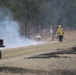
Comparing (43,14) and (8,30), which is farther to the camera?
(43,14)

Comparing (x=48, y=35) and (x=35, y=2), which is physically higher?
(x=35, y=2)

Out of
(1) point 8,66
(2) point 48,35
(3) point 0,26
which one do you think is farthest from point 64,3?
(1) point 8,66

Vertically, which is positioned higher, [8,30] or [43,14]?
[43,14]

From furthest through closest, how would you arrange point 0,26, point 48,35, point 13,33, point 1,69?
point 48,35 → point 13,33 → point 0,26 → point 1,69

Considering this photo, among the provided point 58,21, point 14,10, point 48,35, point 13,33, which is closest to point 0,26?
point 13,33

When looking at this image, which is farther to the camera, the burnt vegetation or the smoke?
the burnt vegetation

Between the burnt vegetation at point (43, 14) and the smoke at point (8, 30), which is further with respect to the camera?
the burnt vegetation at point (43, 14)

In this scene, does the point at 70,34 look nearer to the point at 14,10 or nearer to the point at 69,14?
the point at 69,14

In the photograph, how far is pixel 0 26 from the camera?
4228cm

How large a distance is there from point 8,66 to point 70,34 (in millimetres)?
77944

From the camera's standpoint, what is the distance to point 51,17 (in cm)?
8194

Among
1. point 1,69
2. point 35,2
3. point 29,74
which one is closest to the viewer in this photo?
point 29,74

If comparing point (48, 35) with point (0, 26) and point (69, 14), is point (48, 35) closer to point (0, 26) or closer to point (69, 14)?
point (69, 14)

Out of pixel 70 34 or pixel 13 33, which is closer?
pixel 13 33
